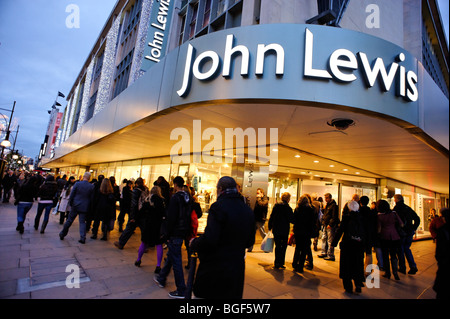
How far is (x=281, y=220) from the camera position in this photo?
602cm

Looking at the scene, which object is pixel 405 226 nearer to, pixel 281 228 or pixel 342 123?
pixel 281 228

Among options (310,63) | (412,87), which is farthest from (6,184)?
(412,87)

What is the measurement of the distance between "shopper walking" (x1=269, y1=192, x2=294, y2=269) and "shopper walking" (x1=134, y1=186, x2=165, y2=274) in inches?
118

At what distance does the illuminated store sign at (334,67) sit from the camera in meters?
3.91

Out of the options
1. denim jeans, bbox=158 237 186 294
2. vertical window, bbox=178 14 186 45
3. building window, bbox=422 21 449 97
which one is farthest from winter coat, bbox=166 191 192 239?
building window, bbox=422 21 449 97

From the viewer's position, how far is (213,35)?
180 inches

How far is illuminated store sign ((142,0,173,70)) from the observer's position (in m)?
10.1

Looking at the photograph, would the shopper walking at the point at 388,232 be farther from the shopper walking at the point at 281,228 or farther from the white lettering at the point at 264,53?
the white lettering at the point at 264,53

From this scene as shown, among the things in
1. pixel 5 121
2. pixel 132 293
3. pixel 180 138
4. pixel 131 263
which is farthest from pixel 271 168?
pixel 5 121

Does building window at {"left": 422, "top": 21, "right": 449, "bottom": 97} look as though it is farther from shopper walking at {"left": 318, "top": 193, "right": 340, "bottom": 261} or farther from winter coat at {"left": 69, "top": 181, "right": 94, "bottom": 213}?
winter coat at {"left": 69, "top": 181, "right": 94, "bottom": 213}

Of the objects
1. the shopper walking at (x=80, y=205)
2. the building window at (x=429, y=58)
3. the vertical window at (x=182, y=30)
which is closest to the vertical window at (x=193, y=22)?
the vertical window at (x=182, y=30)

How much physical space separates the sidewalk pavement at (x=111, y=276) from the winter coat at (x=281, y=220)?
95cm

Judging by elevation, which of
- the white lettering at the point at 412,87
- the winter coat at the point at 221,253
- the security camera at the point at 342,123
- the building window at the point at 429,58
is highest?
the building window at the point at 429,58

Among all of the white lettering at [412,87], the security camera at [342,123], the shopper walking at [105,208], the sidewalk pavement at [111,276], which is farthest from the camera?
the shopper walking at [105,208]
